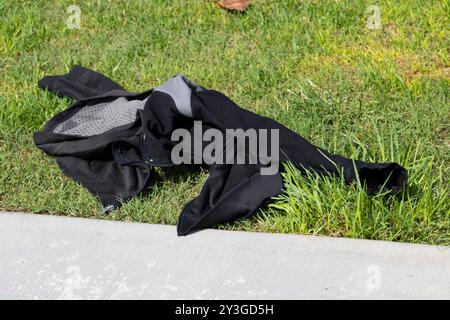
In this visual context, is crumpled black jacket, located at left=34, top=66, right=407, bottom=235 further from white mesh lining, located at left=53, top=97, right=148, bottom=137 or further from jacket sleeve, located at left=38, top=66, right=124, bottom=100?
jacket sleeve, located at left=38, top=66, right=124, bottom=100

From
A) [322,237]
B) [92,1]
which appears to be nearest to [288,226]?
[322,237]

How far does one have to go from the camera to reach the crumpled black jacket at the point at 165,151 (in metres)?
3.62

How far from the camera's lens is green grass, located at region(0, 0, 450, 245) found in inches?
142

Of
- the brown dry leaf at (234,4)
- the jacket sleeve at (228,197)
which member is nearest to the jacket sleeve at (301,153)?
the jacket sleeve at (228,197)

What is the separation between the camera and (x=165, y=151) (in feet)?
12.8

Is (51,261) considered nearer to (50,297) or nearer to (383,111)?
(50,297)

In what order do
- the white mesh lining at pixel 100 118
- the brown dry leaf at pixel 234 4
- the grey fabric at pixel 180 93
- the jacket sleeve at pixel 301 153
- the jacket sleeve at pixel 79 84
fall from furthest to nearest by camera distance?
the brown dry leaf at pixel 234 4 < the jacket sleeve at pixel 79 84 < the white mesh lining at pixel 100 118 < the grey fabric at pixel 180 93 < the jacket sleeve at pixel 301 153

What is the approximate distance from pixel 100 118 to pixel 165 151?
557 millimetres

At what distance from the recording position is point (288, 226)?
3.61 m

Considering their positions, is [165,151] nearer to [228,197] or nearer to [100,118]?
[228,197]

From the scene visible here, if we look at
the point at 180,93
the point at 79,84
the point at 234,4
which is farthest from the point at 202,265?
the point at 234,4

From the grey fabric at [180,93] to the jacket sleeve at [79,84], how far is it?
0.65 m

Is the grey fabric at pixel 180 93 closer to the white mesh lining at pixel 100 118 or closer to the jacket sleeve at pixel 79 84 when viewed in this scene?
the white mesh lining at pixel 100 118

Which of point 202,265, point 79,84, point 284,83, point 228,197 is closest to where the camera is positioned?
point 202,265
